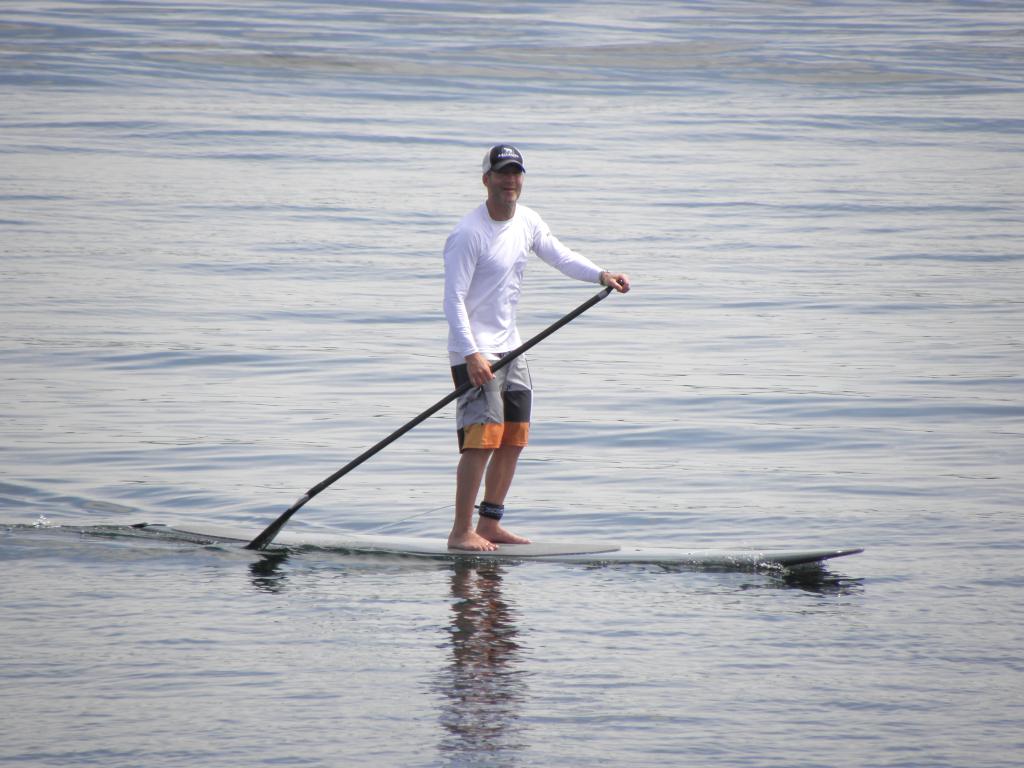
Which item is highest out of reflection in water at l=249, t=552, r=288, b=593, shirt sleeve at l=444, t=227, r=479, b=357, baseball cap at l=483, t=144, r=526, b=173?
baseball cap at l=483, t=144, r=526, b=173

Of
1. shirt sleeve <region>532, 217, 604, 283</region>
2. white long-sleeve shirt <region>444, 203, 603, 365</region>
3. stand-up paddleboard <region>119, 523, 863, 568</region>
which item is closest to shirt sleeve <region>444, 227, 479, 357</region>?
white long-sleeve shirt <region>444, 203, 603, 365</region>

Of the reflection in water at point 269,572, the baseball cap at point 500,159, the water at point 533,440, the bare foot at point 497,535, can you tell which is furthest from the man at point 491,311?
the reflection in water at point 269,572

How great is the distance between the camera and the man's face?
6605 mm

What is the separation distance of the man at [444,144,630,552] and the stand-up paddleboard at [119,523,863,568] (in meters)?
0.16

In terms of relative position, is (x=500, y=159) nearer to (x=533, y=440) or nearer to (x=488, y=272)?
(x=488, y=272)

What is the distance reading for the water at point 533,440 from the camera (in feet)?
17.0

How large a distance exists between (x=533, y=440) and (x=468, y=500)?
3.05 m

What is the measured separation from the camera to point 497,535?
7.34 meters

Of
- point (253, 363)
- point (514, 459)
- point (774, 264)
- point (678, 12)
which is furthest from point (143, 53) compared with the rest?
point (514, 459)

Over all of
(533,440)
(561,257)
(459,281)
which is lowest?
(533,440)

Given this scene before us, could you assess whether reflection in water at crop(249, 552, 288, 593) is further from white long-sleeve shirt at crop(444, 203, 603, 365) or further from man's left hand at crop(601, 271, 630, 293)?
man's left hand at crop(601, 271, 630, 293)

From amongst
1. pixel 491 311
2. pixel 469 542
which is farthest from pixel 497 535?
pixel 491 311

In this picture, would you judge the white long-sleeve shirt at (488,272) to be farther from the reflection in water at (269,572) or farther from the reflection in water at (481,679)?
the reflection in water at (269,572)

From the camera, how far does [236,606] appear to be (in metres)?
6.39
